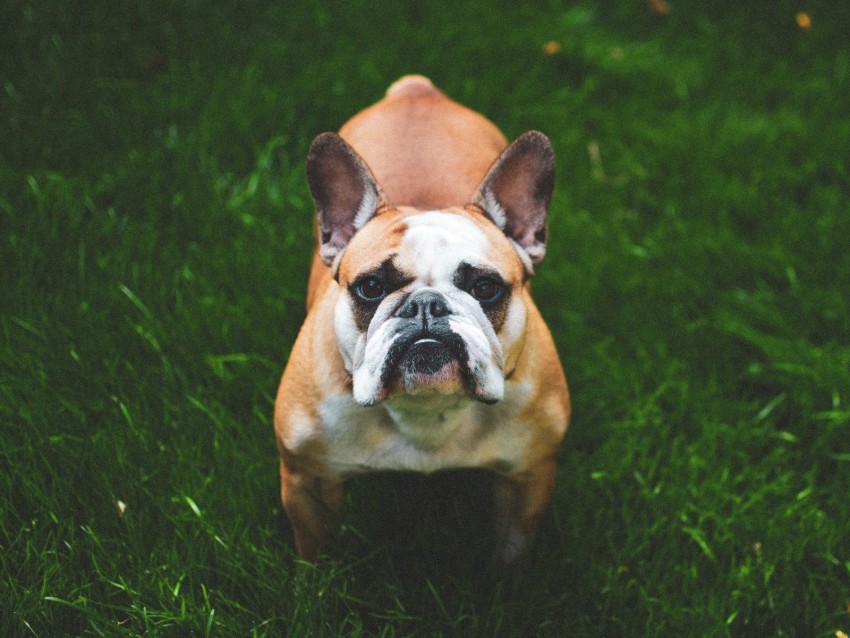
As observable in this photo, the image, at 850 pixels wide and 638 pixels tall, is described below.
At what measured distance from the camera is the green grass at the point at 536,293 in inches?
110

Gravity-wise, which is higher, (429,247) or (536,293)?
(429,247)

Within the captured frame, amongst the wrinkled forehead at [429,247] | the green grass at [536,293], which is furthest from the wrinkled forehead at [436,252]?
the green grass at [536,293]

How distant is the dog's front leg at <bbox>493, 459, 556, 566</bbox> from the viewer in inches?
110

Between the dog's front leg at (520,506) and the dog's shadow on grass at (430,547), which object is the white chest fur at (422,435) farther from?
the dog's shadow on grass at (430,547)

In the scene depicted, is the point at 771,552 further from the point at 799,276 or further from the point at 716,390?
the point at 799,276

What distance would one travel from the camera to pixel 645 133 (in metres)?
4.79

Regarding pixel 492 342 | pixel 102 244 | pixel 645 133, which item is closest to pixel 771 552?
pixel 492 342

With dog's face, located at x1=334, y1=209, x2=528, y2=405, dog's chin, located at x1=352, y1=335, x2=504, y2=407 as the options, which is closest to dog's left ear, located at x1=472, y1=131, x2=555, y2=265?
dog's face, located at x1=334, y1=209, x2=528, y2=405

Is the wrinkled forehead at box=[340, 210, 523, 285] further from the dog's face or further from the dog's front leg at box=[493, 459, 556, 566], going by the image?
the dog's front leg at box=[493, 459, 556, 566]

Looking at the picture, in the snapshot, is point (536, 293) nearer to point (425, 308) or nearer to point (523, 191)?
point (523, 191)

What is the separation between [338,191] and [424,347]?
0.72 metres

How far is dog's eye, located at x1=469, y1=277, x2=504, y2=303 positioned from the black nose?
0.52ft

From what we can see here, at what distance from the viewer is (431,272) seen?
2.36m

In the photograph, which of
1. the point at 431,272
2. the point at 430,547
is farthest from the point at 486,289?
the point at 430,547
